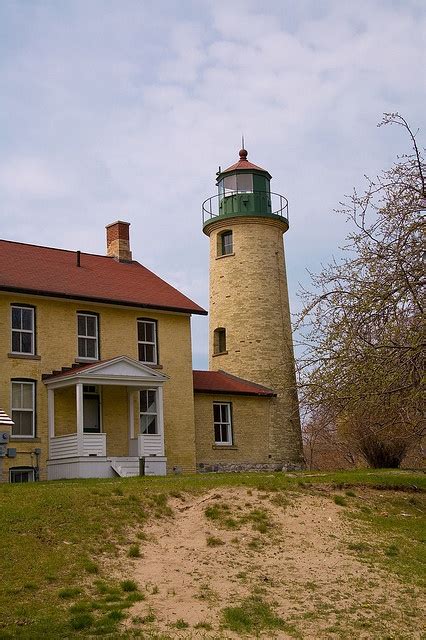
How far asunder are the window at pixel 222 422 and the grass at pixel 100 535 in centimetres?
1261

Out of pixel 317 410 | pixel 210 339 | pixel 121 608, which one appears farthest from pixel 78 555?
pixel 210 339

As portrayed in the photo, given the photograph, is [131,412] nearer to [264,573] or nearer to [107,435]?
[107,435]

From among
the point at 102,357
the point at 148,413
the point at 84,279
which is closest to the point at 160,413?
the point at 148,413

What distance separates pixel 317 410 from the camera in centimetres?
1956

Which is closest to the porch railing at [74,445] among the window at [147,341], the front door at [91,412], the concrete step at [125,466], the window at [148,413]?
the concrete step at [125,466]

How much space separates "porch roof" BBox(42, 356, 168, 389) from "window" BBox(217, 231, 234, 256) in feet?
28.2

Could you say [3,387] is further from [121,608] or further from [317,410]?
[121,608]

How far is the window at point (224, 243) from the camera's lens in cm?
3612

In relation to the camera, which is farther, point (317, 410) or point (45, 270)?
point (45, 270)

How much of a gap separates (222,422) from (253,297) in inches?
198

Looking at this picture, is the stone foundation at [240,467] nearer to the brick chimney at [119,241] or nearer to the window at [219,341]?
the window at [219,341]

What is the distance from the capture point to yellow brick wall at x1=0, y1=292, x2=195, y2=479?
2745cm

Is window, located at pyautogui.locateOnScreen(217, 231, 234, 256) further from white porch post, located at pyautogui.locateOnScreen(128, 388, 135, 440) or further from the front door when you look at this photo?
the front door

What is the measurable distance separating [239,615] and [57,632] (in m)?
2.35
